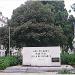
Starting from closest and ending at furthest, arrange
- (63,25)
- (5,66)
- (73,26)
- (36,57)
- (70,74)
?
(70,74) → (5,66) → (36,57) → (63,25) → (73,26)

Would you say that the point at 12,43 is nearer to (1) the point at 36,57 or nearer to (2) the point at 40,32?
(2) the point at 40,32

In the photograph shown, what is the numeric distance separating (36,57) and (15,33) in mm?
10099

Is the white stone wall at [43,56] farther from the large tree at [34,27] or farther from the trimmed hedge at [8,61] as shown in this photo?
the large tree at [34,27]

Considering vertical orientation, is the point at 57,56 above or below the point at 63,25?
below

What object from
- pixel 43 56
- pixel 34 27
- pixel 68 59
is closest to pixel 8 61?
pixel 43 56

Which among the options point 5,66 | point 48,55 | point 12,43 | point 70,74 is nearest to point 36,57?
point 48,55

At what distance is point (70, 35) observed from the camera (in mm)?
50906

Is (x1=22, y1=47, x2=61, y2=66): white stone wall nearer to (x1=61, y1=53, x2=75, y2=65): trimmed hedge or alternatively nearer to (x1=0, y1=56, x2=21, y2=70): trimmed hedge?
(x1=0, y1=56, x2=21, y2=70): trimmed hedge

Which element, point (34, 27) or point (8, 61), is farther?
point (34, 27)

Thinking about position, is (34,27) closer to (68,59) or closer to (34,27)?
(34,27)

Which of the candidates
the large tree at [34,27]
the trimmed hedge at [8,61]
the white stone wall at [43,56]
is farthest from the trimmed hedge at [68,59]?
the trimmed hedge at [8,61]

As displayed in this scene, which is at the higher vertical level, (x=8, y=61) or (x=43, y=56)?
(x=43, y=56)

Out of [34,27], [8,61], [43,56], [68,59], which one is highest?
[34,27]

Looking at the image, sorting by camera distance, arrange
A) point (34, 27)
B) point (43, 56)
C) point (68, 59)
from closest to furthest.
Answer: point (43, 56), point (68, 59), point (34, 27)
